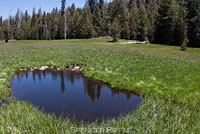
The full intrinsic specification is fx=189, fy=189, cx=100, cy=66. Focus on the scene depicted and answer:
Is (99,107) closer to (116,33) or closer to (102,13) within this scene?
(116,33)

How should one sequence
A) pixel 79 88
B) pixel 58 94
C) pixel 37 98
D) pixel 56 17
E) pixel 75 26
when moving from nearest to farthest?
pixel 37 98
pixel 58 94
pixel 79 88
pixel 75 26
pixel 56 17

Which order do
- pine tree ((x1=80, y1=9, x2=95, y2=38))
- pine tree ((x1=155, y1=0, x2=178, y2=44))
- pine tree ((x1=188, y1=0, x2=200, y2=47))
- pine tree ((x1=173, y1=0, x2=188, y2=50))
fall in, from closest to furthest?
pine tree ((x1=188, y1=0, x2=200, y2=47)), pine tree ((x1=173, y1=0, x2=188, y2=50)), pine tree ((x1=155, y1=0, x2=178, y2=44)), pine tree ((x1=80, y1=9, x2=95, y2=38))

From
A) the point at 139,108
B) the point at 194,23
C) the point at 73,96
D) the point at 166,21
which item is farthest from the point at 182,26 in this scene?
the point at 139,108

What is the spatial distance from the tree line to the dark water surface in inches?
1146

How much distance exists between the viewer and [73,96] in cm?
988

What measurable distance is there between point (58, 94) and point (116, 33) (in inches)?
1812

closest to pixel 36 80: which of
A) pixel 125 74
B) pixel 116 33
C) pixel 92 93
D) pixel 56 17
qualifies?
pixel 92 93

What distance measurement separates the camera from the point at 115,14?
79.6 meters

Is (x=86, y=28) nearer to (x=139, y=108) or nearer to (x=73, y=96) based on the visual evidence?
(x=73, y=96)

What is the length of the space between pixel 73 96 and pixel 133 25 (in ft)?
193

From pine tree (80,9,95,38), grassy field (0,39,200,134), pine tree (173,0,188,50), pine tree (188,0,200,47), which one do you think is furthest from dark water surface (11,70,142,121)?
pine tree (80,9,95,38)

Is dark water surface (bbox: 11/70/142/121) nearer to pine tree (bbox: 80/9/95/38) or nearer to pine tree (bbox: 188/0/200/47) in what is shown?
pine tree (bbox: 188/0/200/47)

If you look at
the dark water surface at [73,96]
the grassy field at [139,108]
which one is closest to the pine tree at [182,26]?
the grassy field at [139,108]

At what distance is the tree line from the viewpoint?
4460cm
